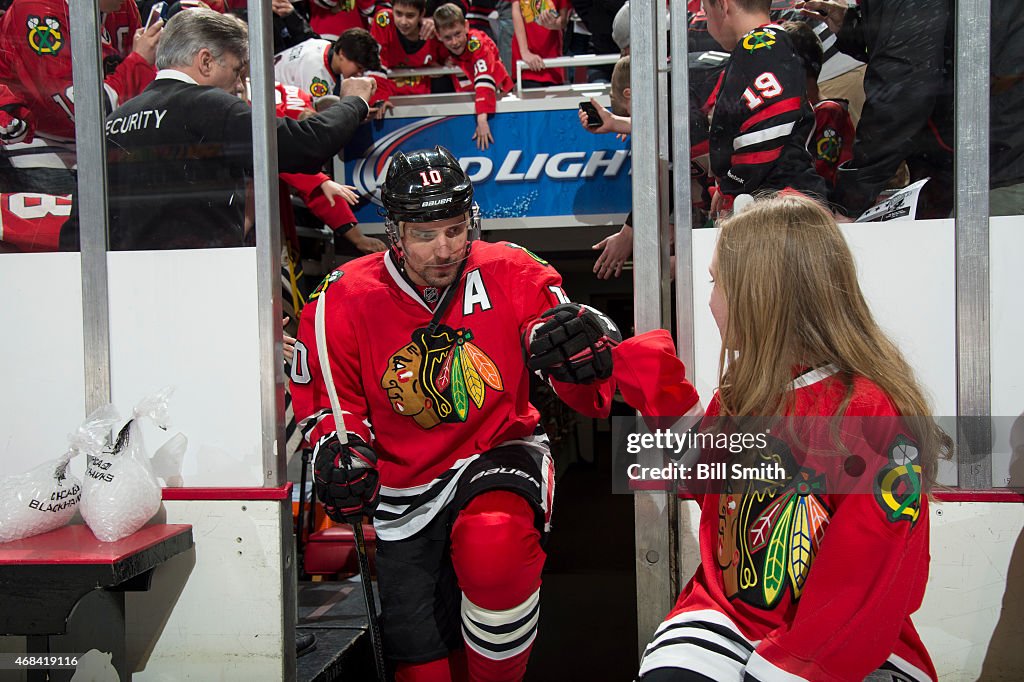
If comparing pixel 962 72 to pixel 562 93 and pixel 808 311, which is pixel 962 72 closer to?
pixel 808 311

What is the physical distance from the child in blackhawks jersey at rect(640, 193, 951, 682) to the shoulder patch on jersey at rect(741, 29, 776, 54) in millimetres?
695

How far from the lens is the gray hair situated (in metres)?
2.10

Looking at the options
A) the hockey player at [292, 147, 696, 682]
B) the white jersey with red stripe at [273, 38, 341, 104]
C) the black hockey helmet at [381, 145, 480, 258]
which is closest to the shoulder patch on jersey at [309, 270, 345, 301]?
the hockey player at [292, 147, 696, 682]

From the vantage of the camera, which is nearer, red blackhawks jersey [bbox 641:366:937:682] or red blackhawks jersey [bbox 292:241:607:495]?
red blackhawks jersey [bbox 641:366:937:682]

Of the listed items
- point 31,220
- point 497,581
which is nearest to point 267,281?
point 31,220

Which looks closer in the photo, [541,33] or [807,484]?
[807,484]

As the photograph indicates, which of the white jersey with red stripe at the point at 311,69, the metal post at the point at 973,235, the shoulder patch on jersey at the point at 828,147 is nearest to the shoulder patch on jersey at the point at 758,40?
the shoulder patch on jersey at the point at 828,147

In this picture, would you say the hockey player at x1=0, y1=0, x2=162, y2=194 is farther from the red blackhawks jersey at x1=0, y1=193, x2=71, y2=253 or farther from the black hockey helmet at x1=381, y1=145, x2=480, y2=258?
the black hockey helmet at x1=381, y1=145, x2=480, y2=258

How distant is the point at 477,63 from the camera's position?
375 cm

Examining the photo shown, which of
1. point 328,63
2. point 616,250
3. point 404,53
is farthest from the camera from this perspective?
point 404,53

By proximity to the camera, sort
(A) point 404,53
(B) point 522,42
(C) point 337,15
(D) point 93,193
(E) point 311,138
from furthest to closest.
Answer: (C) point 337,15 < (A) point 404,53 < (B) point 522,42 < (E) point 311,138 < (D) point 93,193

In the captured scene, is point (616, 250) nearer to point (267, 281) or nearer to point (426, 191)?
point (426, 191)

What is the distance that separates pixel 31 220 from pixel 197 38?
69 centimetres

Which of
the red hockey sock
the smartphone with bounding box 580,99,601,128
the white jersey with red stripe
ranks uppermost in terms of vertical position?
the white jersey with red stripe
